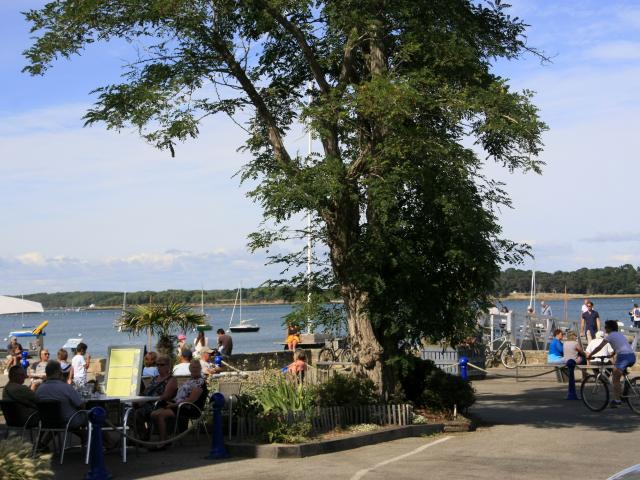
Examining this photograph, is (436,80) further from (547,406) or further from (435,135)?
(547,406)

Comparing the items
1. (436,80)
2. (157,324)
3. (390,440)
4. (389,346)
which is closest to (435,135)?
(436,80)

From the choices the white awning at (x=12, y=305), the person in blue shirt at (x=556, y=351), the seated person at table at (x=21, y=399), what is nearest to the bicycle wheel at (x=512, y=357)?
the person in blue shirt at (x=556, y=351)

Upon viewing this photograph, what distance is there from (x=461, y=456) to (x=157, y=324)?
43.6ft

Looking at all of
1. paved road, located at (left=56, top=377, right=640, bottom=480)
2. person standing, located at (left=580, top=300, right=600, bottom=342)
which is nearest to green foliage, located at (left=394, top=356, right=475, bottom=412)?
paved road, located at (left=56, top=377, right=640, bottom=480)

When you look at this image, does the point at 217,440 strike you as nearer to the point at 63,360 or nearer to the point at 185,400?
the point at 185,400

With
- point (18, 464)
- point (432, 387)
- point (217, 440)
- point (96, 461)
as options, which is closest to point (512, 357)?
point (432, 387)

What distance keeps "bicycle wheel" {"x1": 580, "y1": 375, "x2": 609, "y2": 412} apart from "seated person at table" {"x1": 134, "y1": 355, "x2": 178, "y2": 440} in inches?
340

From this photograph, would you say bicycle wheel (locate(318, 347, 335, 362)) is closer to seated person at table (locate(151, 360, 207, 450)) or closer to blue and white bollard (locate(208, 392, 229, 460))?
seated person at table (locate(151, 360, 207, 450))

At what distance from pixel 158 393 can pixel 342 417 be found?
111 inches

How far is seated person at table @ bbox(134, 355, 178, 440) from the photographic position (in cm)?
1498

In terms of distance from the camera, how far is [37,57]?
16.7m

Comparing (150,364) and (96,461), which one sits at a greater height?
(150,364)

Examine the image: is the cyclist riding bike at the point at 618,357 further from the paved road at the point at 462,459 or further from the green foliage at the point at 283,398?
the green foliage at the point at 283,398

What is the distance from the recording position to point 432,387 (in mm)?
17531
